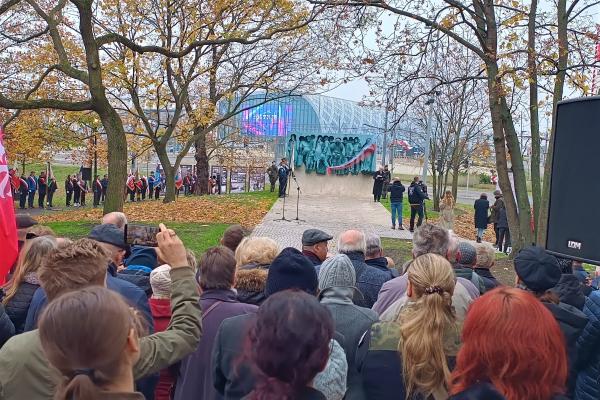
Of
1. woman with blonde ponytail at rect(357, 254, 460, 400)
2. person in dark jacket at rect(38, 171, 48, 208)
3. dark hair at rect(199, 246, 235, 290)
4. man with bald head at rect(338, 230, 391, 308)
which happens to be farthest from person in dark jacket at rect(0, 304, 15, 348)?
person in dark jacket at rect(38, 171, 48, 208)

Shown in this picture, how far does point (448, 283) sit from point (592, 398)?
4.25ft

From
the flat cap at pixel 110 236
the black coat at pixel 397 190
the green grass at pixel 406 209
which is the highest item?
the flat cap at pixel 110 236

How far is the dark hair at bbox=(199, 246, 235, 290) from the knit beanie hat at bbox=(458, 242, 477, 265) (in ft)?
8.62

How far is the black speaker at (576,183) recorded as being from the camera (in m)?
3.44

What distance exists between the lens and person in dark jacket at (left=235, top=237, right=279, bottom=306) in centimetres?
434

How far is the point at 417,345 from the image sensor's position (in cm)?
309

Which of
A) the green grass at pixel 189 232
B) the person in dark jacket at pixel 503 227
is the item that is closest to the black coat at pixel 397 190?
the person in dark jacket at pixel 503 227

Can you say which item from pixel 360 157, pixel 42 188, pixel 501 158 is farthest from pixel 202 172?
pixel 501 158

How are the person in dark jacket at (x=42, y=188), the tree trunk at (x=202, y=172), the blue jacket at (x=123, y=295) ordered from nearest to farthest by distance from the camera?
the blue jacket at (x=123, y=295) < the person in dark jacket at (x=42, y=188) < the tree trunk at (x=202, y=172)

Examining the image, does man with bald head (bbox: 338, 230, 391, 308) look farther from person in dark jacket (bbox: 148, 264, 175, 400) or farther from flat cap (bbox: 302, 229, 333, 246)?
person in dark jacket (bbox: 148, 264, 175, 400)

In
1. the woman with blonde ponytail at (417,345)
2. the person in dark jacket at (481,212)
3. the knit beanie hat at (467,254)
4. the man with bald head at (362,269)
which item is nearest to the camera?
the woman with blonde ponytail at (417,345)

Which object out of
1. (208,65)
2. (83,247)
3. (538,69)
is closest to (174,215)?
(208,65)

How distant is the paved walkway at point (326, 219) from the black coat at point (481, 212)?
223 centimetres

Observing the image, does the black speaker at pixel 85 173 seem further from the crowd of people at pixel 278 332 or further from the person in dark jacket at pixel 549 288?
the person in dark jacket at pixel 549 288
